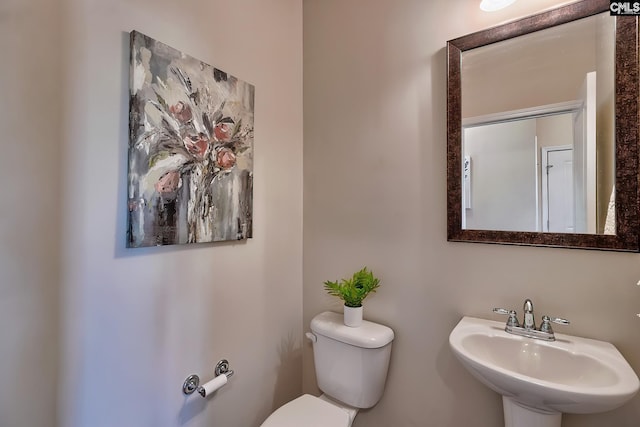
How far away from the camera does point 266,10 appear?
5.04ft

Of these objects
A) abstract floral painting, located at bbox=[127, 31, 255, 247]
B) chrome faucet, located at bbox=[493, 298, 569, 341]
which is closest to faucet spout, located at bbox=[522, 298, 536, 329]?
chrome faucet, located at bbox=[493, 298, 569, 341]

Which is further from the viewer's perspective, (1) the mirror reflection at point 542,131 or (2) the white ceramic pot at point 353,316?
(2) the white ceramic pot at point 353,316

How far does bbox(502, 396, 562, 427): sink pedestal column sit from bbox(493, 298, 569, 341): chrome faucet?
23cm

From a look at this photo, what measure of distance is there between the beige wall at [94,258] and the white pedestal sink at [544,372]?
1.02 m

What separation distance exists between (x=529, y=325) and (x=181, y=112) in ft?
4.93

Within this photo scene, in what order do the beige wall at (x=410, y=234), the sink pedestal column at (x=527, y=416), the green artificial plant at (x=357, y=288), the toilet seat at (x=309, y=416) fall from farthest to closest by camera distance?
1. the green artificial plant at (x=357, y=288)
2. the toilet seat at (x=309, y=416)
3. the beige wall at (x=410, y=234)
4. the sink pedestal column at (x=527, y=416)

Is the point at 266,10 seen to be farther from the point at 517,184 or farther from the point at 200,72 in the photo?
the point at 517,184

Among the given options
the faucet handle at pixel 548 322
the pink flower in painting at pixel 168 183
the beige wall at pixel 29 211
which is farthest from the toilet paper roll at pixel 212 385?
the faucet handle at pixel 548 322

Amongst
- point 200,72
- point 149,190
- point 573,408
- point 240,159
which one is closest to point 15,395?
point 149,190

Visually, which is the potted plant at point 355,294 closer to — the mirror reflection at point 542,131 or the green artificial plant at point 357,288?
the green artificial plant at point 357,288

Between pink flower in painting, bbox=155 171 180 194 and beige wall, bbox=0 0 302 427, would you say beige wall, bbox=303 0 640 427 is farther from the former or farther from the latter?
pink flower in painting, bbox=155 171 180 194

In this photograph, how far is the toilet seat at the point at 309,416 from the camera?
1.23 meters

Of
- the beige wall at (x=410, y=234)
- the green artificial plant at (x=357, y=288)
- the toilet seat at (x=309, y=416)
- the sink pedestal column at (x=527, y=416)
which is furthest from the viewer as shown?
the green artificial plant at (x=357, y=288)

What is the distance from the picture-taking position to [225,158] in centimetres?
130
